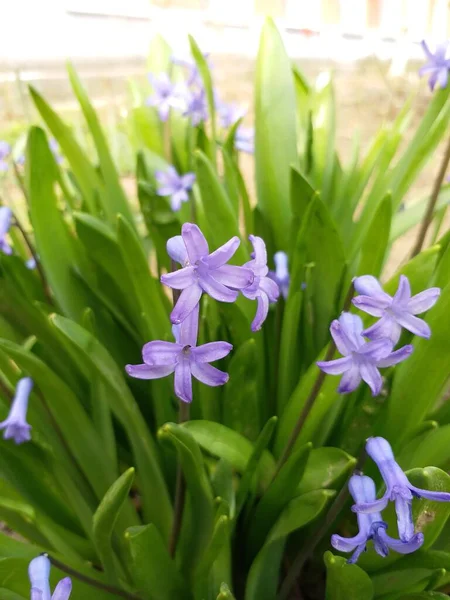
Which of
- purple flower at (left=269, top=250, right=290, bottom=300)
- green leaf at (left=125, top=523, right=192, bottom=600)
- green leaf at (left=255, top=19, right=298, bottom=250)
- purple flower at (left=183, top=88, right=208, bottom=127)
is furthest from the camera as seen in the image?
purple flower at (left=183, top=88, right=208, bottom=127)

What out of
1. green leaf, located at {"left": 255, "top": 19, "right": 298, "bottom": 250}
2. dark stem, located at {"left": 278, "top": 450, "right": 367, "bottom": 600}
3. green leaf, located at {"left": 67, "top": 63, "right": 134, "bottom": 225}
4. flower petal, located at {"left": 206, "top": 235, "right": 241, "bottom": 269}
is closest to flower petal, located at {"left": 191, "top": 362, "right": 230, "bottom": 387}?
flower petal, located at {"left": 206, "top": 235, "right": 241, "bottom": 269}

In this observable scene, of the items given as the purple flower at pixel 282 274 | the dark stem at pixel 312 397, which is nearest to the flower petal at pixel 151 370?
the dark stem at pixel 312 397

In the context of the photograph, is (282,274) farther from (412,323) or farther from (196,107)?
(196,107)

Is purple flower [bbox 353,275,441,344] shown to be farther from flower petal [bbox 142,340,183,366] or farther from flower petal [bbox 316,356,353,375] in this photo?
flower petal [bbox 142,340,183,366]

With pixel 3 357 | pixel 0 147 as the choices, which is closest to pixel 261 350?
pixel 3 357

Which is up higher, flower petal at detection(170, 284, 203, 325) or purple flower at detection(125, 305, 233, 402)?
flower petal at detection(170, 284, 203, 325)

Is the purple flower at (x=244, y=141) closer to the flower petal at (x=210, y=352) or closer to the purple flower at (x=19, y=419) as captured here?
the purple flower at (x=19, y=419)

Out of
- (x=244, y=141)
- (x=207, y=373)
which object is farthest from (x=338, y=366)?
(x=244, y=141)

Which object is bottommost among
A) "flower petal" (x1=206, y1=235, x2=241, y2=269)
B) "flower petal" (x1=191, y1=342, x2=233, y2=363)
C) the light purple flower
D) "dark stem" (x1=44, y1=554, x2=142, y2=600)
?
"dark stem" (x1=44, y1=554, x2=142, y2=600)

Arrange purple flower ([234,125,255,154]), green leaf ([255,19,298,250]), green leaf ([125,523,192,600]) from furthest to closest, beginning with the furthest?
purple flower ([234,125,255,154]) → green leaf ([255,19,298,250]) → green leaf ([125,523,192,600])
